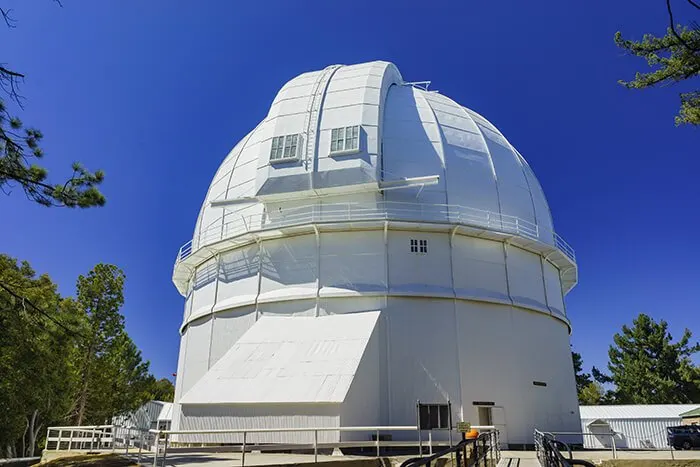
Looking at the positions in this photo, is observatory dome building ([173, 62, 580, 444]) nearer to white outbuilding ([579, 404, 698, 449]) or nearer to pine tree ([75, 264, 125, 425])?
pine tree ([75, 264, 125, 425])

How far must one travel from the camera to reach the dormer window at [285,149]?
705 inches

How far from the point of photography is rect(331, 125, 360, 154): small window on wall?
1752 centimetres

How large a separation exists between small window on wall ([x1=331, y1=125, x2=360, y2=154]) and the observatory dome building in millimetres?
54

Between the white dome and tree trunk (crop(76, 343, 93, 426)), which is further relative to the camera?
tree trunk (crop(76, 343, 93, 426))

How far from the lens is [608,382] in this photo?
44.2 m

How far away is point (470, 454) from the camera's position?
7.39m

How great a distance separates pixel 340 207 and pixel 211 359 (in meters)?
7.11

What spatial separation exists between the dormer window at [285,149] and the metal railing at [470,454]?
37.5 ft

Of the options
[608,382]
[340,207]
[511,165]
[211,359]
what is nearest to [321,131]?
[340,207]

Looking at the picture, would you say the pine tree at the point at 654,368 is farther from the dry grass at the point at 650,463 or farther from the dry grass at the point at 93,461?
the dry grass at the point at 93,461

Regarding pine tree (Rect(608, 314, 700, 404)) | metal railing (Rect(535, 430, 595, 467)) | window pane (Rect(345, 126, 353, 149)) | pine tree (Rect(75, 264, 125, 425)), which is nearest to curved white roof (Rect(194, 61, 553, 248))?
window pane (Rect(345, 126, 353, 149))

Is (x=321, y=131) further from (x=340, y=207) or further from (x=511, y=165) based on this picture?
(x=511, y=165)

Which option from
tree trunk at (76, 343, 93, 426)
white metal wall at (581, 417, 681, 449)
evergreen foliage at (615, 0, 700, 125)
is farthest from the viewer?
white metal wall at (581, 417, 681, 449)

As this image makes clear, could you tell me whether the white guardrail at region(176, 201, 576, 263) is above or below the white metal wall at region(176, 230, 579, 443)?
above
